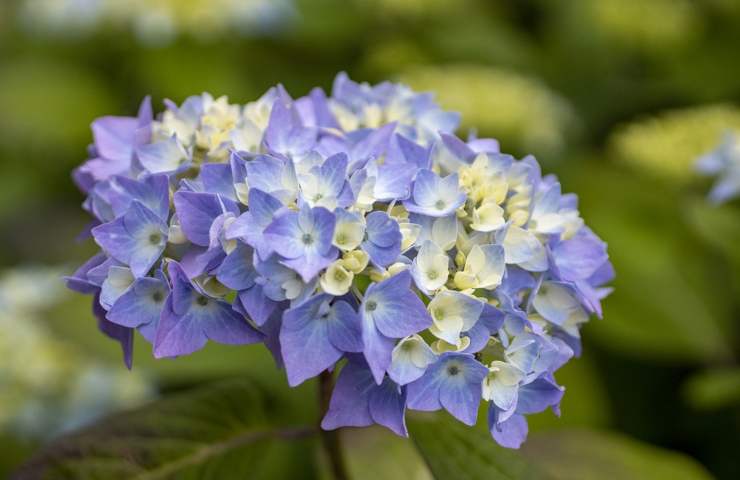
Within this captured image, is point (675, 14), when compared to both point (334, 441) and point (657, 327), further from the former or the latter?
point (334, 441)

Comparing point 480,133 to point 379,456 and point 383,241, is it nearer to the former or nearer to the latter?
point 379,456

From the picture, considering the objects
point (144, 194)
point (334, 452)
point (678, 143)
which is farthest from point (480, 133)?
point (144, 194)

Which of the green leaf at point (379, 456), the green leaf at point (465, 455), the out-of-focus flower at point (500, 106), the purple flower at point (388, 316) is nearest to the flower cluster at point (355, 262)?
the purple flower at point (388, 316)

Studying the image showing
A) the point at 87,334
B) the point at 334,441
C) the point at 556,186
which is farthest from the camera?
the point at 87,334

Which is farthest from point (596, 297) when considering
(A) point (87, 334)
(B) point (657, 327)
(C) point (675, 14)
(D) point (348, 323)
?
(C) point (675, 14)

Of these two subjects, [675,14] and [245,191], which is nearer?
[245,191]

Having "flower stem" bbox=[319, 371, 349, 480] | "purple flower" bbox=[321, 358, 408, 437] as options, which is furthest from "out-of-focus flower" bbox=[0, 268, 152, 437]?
"purple flower" bbox=[321, 358, 408, 437]
